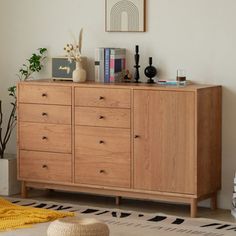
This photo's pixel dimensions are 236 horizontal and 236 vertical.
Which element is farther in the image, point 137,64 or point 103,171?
point 137,64

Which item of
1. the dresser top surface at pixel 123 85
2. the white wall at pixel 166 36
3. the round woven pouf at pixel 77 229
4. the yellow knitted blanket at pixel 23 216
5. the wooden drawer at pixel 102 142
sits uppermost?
the white wall at pixel 166 36

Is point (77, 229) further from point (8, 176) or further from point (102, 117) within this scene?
point (8, 176)

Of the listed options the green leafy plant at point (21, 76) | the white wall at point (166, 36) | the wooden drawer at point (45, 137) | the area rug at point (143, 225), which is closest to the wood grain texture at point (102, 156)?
the wooden drawer at point (45, 137)

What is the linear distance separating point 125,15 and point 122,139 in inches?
40.4

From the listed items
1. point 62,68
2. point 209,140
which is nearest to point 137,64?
point 62,68

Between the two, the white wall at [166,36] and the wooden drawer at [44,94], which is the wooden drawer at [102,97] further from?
the white wall at [166,36]

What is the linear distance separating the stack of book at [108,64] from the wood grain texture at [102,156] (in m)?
0.46

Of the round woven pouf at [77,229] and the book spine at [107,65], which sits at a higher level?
the book spine at [107,65]

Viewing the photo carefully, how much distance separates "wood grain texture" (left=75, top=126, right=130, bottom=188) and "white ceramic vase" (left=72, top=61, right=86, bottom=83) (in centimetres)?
41

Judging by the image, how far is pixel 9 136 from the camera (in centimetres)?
717

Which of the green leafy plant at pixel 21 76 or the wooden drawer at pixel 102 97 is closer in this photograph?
the wooden drawer at pixel 102 97

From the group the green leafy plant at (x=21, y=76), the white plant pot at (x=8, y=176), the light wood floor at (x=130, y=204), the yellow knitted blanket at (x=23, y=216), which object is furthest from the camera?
the green leafy plant at (x=21, y=76)

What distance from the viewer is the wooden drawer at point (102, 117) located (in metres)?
6.16

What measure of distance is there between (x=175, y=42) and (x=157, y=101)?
59 centimetres
